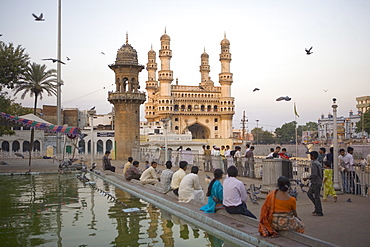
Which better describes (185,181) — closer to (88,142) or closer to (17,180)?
(17,180)

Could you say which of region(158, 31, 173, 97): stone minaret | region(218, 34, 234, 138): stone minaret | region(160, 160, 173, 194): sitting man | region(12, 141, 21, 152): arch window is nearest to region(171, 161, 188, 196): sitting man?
region(160, 160, 173, 194): sitting man

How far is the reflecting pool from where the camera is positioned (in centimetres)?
680

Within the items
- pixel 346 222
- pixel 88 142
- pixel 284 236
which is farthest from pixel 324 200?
pixel 88 142

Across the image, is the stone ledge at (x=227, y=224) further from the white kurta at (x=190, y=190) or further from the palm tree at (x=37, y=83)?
the palm tree at (x=37, y=83)

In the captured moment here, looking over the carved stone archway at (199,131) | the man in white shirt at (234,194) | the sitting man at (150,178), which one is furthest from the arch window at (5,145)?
the carved stone archway at (199,131)

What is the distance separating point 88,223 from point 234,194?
10.9 feet

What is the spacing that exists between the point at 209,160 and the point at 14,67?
41.5 feet

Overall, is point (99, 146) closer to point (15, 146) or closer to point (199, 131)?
point (15, 146)

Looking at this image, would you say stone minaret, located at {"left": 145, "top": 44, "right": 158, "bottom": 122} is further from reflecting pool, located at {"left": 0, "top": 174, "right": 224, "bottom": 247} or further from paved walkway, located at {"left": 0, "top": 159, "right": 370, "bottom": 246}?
paved walkway, located at {"left": 0, "top": 159, "right": 370, "bottom": 246}

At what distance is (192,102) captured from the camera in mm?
77375

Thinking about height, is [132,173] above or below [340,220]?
above

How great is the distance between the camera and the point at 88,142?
44250 millimetres

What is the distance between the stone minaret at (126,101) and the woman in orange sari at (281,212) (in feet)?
82.3

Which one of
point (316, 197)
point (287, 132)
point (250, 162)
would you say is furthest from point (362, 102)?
point (316, 197)
